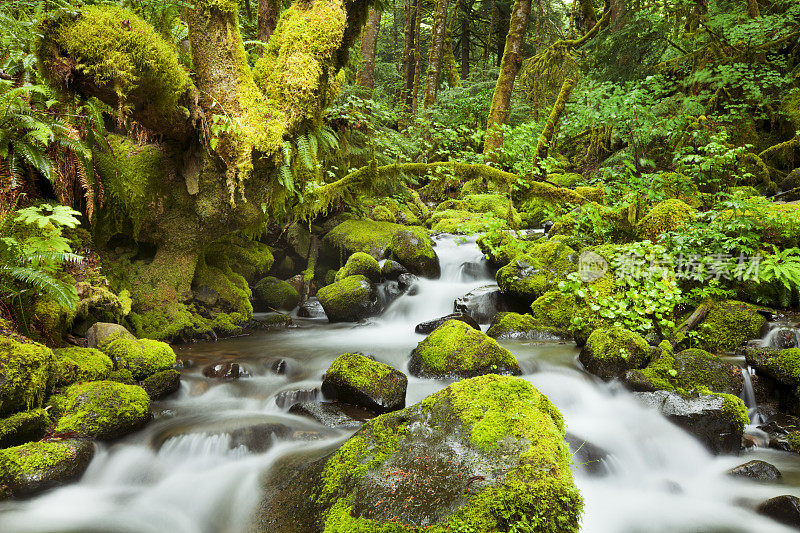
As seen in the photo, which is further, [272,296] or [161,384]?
[272,296]

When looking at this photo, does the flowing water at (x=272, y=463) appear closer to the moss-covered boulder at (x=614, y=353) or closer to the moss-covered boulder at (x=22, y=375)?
the moss-covered boulder at (x=614, y=353)

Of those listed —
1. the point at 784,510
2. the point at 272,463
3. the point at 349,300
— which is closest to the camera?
the point at 784,510

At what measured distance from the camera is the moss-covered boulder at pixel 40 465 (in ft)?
10.6

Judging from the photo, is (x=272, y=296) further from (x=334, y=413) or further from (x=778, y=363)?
(x=778, y=363)

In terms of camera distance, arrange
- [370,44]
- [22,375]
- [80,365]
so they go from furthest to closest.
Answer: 1. [370,44]
2. [80,365]
3. [22,375]

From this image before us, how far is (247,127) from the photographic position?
19.4 feet

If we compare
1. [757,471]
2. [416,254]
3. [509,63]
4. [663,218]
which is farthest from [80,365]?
[509,63]

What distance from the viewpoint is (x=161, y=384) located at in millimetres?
5074

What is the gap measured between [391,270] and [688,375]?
6400mm

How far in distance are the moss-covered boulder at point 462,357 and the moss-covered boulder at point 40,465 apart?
3758mm

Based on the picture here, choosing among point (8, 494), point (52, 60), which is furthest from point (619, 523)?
point (52, 60)

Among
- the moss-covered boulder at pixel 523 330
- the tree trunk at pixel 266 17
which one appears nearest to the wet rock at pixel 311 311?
the moss-covered boulder at pixel 523 330

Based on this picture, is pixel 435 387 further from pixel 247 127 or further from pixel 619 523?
pixel 247 127

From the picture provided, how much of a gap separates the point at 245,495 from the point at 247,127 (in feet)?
14.9
